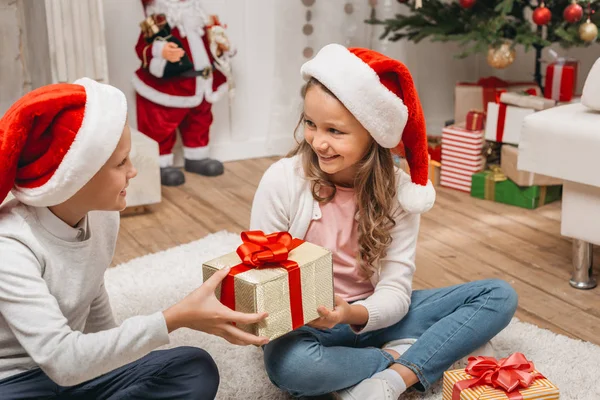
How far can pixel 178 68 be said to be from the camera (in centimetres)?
303

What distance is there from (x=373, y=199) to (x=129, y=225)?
1.34 metres

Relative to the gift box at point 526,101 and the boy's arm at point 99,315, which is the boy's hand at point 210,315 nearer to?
the boy's arm at point 99,315

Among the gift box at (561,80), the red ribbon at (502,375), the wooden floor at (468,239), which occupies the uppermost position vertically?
the gift box at (561,80)

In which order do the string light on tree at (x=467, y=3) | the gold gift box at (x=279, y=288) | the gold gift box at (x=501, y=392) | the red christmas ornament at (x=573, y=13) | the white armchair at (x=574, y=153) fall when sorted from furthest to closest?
the string light on tree at (x=467, y=3) < the red christmas ornament at (x=573, y=13) < the white armchair at (x=574, y=153) < the gold gift box at (x=501, y=392) < the gold gift box at (x=279, y=288)

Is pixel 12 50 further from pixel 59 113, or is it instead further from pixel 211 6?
pixel 59 113

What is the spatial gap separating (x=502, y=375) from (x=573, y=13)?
68.8 inches

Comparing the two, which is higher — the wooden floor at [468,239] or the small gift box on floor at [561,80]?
the small gift box on floor at [561,80]

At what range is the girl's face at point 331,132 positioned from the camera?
152 centimetres

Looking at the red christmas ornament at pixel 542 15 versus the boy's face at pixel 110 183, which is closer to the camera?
the boy's face at pixel 110 183

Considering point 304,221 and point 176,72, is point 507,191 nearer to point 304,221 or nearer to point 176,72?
point 176,72

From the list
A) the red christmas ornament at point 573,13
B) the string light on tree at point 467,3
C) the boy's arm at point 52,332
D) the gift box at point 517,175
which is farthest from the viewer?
the string light on tree at point 467,3

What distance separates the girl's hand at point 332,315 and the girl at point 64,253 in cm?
17

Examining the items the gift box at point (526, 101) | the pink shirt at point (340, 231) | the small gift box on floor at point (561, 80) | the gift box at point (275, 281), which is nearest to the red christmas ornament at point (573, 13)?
the small gift box on floor at point (561, 80)

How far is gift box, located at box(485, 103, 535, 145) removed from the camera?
294 cm
